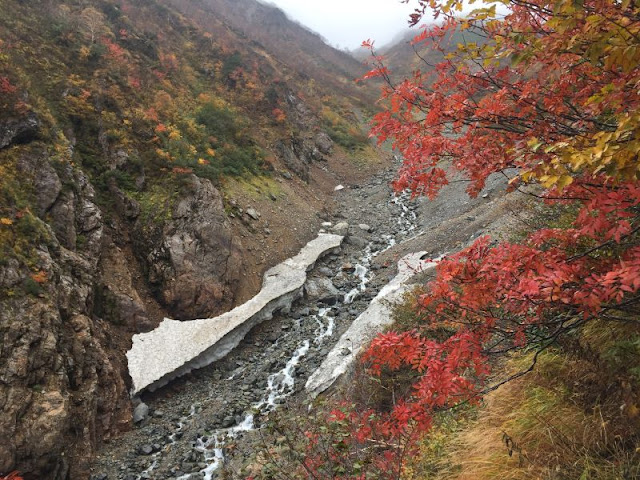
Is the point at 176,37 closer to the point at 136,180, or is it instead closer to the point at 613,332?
the point at 136,180

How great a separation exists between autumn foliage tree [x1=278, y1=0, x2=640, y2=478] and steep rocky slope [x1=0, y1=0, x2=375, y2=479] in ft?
30.0

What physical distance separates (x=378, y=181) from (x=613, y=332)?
3069 cm

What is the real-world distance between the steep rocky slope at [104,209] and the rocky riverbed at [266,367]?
1.03 meters

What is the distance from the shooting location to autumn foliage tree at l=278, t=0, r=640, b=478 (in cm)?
216

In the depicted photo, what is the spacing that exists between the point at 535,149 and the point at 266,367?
12.4m

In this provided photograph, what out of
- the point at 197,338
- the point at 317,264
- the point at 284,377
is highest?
the point at 317,264

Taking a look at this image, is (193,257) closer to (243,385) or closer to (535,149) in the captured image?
(243,385)

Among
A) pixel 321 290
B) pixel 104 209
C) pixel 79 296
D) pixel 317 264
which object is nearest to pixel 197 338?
pixel 79 296

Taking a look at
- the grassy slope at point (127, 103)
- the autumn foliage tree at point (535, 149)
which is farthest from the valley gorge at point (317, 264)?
the grassy slope at point (127, 103)

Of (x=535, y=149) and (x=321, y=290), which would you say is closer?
(x=535, y=149)

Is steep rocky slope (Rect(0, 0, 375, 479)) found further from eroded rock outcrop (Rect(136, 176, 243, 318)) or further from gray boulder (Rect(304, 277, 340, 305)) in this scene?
gray boulder (Rect(304, 277, 340, 305))

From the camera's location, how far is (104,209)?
15148 mm

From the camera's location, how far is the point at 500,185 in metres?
23.4

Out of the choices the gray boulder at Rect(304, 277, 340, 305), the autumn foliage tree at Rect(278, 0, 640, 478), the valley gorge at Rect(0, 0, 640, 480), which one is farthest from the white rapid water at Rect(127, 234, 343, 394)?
the autumn foliage tree at Rect(278, 0, 640, 478)
